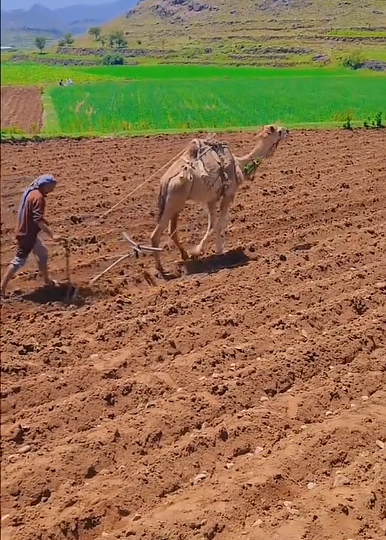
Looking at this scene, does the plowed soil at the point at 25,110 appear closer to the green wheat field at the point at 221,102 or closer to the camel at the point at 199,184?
the green wheat field at the point at 221,102

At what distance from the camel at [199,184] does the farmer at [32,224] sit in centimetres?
229

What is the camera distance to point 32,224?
7.29 meters

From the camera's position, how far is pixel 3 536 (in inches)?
177

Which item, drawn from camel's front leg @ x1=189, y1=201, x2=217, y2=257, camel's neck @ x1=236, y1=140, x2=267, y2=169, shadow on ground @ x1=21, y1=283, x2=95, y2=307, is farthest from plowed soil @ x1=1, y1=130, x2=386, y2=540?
camel's neck @ x1=236, y1=140, x2=267, y2=169

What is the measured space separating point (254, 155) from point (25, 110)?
70.4ft

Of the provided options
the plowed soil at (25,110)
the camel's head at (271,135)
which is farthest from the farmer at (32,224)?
the plowed soil at (25,110)

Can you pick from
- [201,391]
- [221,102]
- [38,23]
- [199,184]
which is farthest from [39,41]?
[221,102]

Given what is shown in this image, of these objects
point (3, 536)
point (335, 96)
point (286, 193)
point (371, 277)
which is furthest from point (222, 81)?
point (3, 536)

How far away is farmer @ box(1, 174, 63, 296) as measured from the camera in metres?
7.00

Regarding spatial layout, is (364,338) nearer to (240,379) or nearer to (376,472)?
(240,379)

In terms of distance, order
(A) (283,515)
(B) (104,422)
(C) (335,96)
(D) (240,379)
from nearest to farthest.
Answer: (A) (283,515) → (B) (104,422) → (D) (240,379) → (C) (335,96)

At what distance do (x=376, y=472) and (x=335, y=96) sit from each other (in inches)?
872

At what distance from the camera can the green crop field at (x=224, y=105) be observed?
23172mm

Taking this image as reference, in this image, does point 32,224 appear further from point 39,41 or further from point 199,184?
point 39,41
